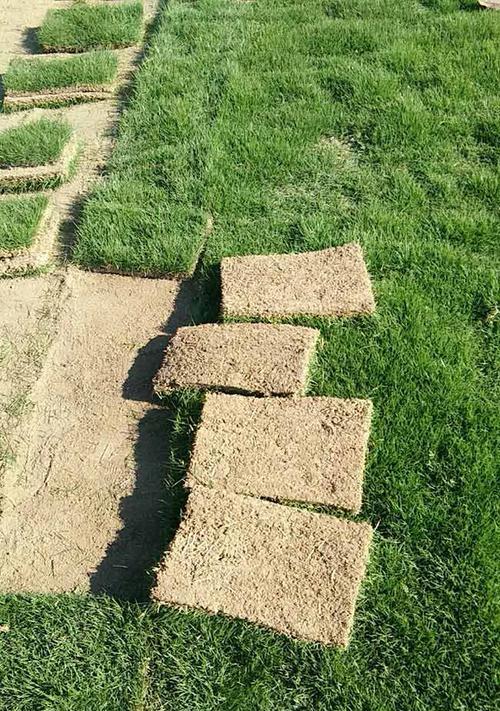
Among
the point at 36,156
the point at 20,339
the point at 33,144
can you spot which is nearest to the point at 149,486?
the point at 20,339

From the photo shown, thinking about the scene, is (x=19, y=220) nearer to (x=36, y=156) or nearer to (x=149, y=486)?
(x=36, y=156)

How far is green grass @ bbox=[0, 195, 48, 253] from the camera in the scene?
14.3 ft

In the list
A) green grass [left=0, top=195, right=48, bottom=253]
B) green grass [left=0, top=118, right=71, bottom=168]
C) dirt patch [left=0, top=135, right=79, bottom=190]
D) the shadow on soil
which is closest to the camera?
the shadow on soil

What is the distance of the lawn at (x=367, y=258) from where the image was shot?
2533 millimetres

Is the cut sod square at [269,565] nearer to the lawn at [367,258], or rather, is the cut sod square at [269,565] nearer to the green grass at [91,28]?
the lawn at [367,258]

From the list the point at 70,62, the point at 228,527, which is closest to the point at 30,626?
the point at 228,527

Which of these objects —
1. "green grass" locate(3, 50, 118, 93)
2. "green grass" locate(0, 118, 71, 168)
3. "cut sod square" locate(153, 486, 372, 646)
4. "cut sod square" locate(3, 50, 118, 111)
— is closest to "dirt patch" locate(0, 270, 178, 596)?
"cut sod square" locate(153, 486, 372, 646)

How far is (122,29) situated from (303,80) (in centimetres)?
189

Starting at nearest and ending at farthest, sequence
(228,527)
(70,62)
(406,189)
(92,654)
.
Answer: (92,654) → (228,527) → (406,189) → (70,62)

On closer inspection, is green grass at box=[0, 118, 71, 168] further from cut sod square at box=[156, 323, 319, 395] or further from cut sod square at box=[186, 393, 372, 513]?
cut sod square at box=[186, 393, 372, 513]

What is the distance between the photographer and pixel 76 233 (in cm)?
454

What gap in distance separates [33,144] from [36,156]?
0.11 meters

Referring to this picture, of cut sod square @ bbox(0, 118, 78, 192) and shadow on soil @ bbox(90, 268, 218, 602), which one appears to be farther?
cut sod square @ bbox(0, 118, 78, 192)

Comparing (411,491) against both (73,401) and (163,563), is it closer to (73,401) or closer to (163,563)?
(163,563)
